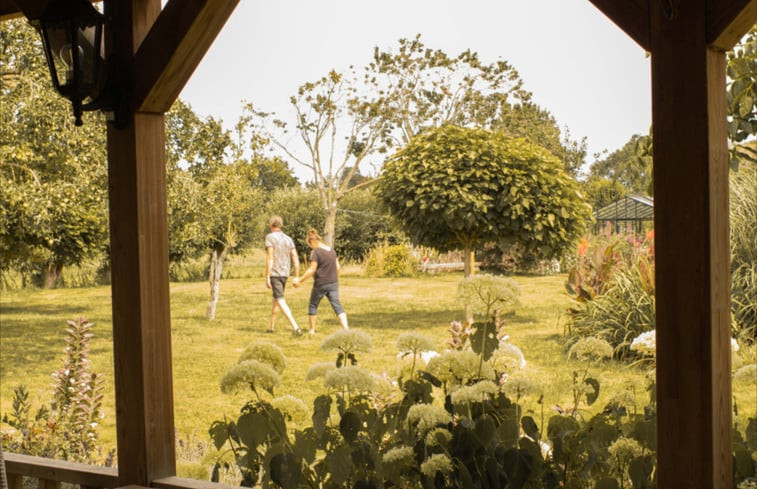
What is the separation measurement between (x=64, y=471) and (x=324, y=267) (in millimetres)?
5068

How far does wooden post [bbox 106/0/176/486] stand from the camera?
1.40 m

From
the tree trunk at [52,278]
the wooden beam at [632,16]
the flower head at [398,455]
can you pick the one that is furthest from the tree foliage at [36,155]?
the wooden beam at [632,16]

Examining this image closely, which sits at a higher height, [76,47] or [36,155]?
→ [36,155]

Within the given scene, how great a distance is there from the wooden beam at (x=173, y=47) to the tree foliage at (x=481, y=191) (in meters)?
4.41

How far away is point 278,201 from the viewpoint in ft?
31.8

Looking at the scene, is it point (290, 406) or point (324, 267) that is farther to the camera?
point (324, 267)

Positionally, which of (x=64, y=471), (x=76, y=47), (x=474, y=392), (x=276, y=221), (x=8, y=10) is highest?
(x=8, y=10)

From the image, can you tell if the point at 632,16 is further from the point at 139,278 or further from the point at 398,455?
the point at 139,278

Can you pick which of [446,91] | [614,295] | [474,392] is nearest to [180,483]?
[474,392]

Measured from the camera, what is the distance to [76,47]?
1.33 m

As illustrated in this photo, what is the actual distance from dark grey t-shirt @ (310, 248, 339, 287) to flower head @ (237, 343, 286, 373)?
5.19m

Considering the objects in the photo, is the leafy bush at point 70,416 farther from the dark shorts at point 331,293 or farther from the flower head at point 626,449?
the dark shorts at point 331,293

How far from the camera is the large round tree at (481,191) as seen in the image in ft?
19.1

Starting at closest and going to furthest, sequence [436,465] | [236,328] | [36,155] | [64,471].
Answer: [436,465] < [64,471] < [36,155] < [236,328]
